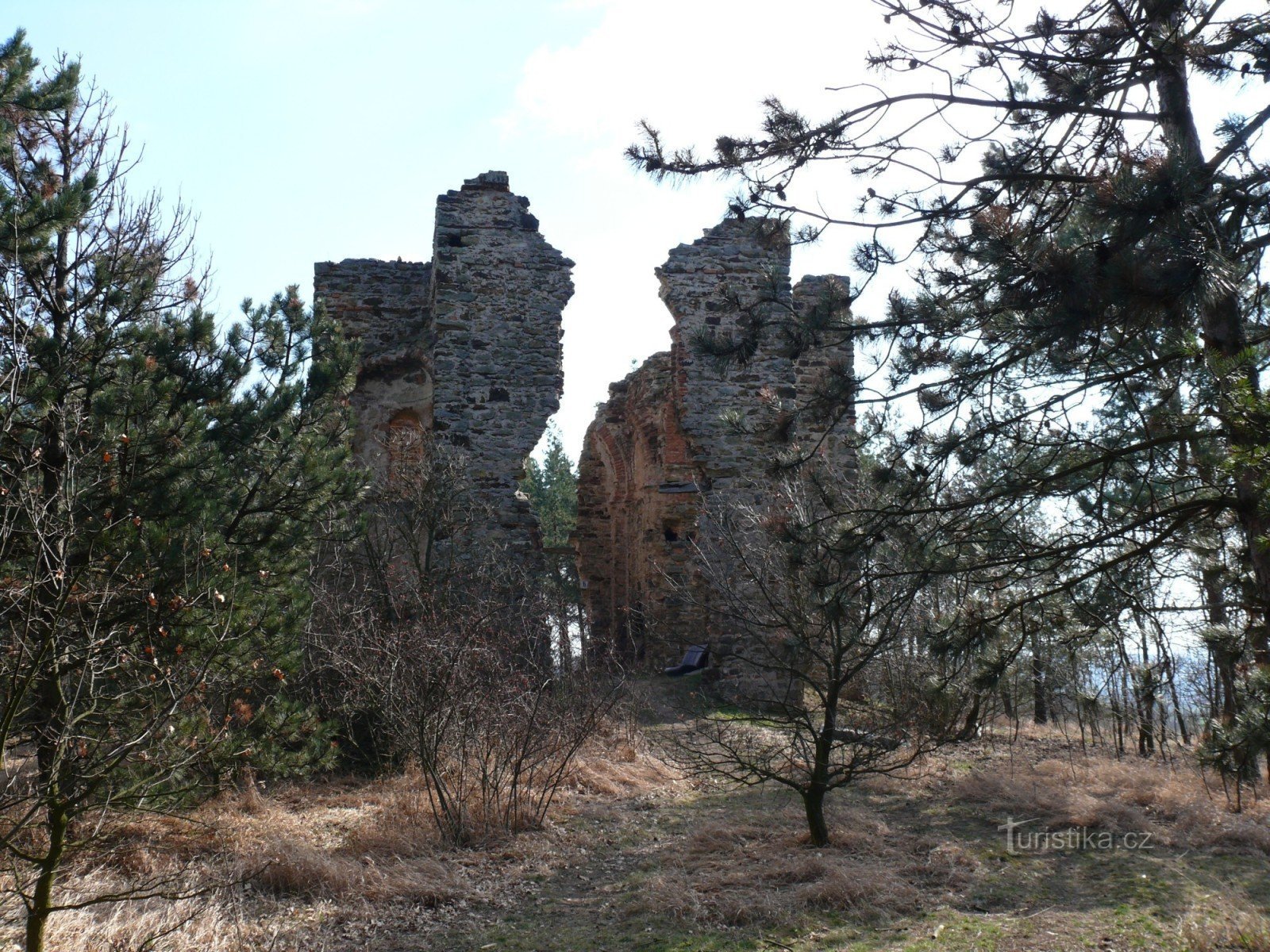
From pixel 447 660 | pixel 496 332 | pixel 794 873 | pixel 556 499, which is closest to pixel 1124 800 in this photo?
pixel 794 873

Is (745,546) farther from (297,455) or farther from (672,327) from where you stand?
(672,327)

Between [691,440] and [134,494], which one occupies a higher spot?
[691,440]

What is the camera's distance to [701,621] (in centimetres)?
1413

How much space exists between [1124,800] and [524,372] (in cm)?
828

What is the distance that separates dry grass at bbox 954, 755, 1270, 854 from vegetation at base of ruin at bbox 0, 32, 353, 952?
A: 18.6 feet

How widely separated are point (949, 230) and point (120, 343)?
4.75m

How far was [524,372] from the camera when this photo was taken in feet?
42.5

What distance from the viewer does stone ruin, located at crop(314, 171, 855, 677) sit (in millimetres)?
12703

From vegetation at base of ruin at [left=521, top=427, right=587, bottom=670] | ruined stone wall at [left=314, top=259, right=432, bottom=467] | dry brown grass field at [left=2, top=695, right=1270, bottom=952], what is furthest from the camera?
vegetation at base of ruin at [left=521, top=427, right=587, bottom=670]

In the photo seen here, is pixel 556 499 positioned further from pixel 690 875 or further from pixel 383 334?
pixel 690 875

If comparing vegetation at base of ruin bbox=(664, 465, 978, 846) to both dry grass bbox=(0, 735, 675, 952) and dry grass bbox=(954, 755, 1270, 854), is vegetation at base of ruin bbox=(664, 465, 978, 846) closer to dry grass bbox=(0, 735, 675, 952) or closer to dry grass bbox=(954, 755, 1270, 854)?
dry grass bbox=(954, 755, 1270, 854)

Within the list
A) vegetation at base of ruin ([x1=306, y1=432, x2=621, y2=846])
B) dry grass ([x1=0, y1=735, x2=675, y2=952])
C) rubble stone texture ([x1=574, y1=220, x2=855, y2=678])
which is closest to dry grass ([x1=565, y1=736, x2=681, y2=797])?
vegetation at base of ruin ([x1=306, y1=432, x2=621, y2=846])

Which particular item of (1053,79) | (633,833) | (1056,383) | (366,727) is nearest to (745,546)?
(633,833)

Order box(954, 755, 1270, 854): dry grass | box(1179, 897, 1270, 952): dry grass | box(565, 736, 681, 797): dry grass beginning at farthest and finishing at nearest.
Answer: box(565, 736, 681, 797): dry grass → box(954, 755, 1270, 854): dry grass → box(1179, 897, 1270, 952): dry grass
